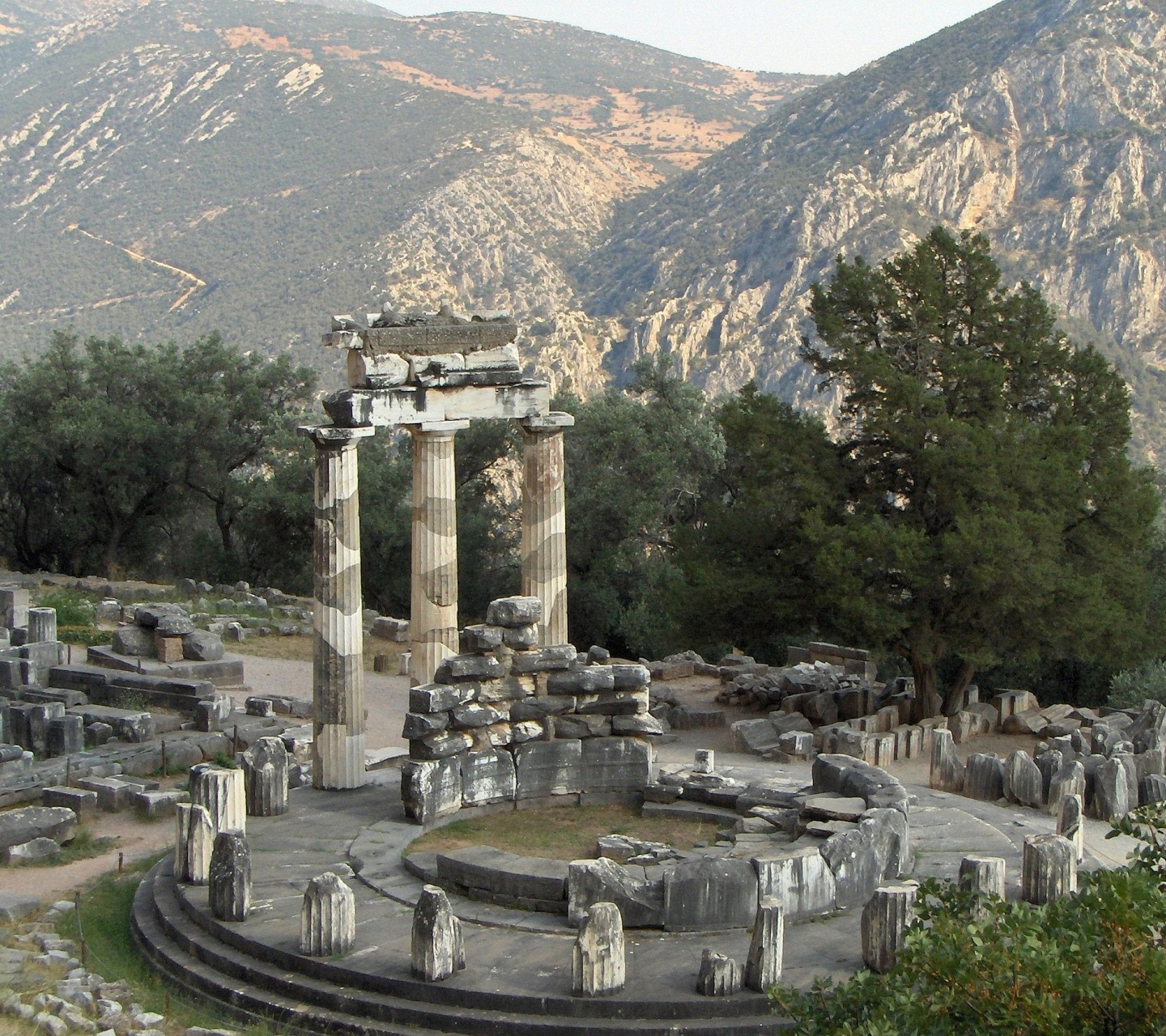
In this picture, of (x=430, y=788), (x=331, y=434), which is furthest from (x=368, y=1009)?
(x=331, y=434)

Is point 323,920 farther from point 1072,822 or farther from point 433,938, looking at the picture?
point 1072,822

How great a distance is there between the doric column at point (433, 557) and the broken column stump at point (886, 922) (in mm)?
8260

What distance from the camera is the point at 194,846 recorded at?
15.4 meters

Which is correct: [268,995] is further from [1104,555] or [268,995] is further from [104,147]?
[104,147]

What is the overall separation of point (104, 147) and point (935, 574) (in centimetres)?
8740

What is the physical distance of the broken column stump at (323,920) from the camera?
13320 mm

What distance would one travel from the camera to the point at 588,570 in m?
41.1

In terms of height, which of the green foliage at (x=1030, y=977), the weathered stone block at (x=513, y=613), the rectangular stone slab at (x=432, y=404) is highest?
the rectangular stone slab at (x=432, y=404)

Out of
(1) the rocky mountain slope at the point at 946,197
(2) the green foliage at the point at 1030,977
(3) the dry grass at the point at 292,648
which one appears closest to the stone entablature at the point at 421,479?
(2) the green foliage at the point at 1030,977

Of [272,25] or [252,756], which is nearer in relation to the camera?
[252,756]

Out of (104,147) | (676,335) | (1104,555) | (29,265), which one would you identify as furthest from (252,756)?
(104,147)

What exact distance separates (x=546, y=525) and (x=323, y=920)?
7967 mm

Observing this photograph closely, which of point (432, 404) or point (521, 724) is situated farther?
point (432, 404)

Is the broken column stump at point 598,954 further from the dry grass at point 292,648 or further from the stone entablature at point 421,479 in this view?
the dry grass at point 292,648
